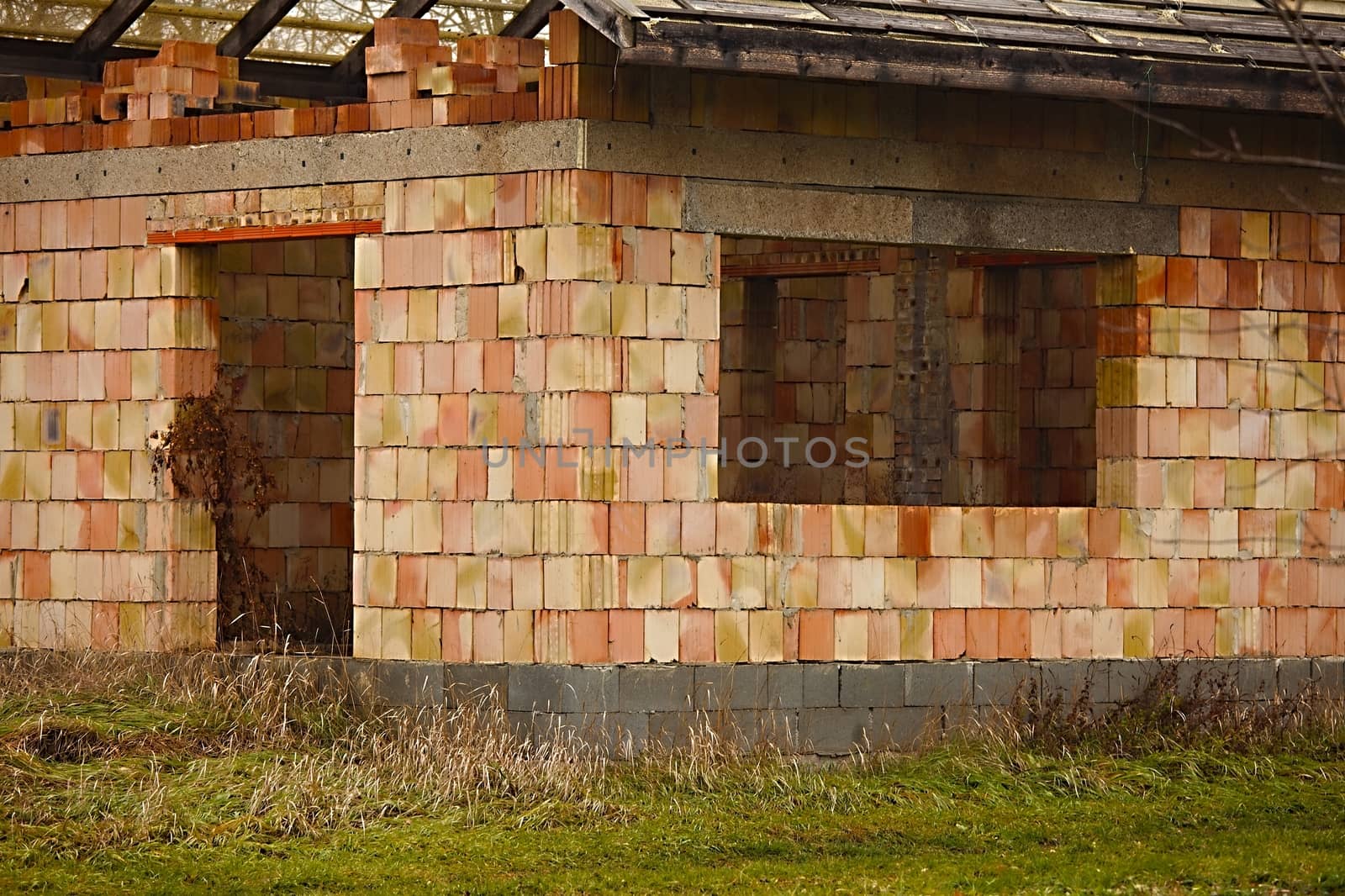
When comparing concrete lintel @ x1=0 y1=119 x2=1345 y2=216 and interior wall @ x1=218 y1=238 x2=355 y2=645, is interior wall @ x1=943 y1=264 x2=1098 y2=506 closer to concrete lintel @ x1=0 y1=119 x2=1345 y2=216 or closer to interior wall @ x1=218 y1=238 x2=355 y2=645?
concrete lintel @ x1=0 y1=119 x2=1345 y2=216

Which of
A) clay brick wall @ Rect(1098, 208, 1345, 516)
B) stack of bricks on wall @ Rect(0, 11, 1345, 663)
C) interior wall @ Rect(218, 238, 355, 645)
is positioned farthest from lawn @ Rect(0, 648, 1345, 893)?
interior wall @ Rect(218, 238, 355, 645)

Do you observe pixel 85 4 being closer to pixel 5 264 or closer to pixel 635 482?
pixel 5 264

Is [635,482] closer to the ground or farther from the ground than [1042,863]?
farther from the ground

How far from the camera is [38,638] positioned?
42.0 feet

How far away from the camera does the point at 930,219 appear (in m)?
12.0

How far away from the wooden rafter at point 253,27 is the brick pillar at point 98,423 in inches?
73.4

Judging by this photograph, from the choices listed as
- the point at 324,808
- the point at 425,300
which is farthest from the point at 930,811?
the point at 425,300

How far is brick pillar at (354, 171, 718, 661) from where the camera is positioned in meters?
11.4

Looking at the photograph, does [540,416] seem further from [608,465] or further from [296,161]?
[296,161]

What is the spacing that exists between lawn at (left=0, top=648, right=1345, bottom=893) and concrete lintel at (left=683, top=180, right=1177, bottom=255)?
118 inches

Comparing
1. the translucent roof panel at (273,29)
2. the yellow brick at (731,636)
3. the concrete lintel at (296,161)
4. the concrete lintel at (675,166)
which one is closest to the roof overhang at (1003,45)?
the concrete lintel at (675,166)

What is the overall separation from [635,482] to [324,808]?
269 cm

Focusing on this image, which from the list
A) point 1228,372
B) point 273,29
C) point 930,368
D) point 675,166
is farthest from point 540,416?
point 930,368

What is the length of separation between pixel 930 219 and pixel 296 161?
12.8ft
